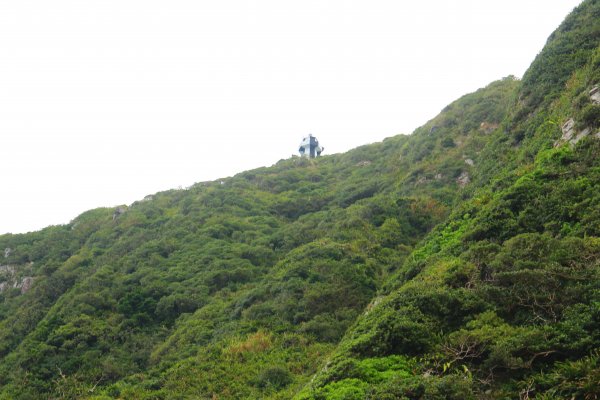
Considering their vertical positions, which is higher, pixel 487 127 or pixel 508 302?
pixel 487 127

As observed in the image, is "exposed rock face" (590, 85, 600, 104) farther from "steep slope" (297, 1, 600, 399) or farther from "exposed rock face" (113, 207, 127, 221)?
"exposed rock face" (113, 207, 127, 221)

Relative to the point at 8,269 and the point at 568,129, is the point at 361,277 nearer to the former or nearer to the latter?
the point at 568,129

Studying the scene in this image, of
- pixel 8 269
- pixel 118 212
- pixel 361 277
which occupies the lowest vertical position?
pixel 361 277

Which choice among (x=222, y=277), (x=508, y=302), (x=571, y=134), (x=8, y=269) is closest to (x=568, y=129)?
(x=571, y=134)

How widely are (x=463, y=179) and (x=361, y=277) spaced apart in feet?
39.4

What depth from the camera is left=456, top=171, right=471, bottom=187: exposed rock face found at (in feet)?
111

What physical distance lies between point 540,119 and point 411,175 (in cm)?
1442

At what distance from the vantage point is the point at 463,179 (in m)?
34.6

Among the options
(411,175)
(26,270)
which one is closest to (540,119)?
(411,175)

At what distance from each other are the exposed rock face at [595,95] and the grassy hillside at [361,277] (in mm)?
204

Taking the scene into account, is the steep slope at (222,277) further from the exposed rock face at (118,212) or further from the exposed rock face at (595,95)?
the exposed rock face at (595,95)

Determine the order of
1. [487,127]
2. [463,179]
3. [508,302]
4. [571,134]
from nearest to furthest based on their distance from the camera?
[508,302]
[571,134]
[463,179]
[487,127]

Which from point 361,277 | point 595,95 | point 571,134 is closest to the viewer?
point 571,134

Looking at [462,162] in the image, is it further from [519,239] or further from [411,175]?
[519,239]
